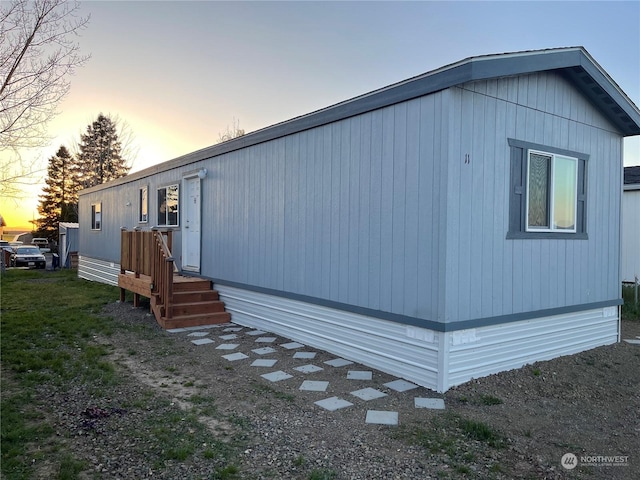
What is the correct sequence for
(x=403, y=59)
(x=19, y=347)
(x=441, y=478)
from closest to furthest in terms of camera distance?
(x=441, y=478) → (x=19, y=347) → (x=403, y=59)

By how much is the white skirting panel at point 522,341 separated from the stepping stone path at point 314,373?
1.65 feet

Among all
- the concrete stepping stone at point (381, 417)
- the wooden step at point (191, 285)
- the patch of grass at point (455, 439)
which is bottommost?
the concrete stepping stone at point (381, 417)

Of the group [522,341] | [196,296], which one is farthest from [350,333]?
[196,296]

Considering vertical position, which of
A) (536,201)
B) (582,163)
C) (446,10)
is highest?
(446,10)

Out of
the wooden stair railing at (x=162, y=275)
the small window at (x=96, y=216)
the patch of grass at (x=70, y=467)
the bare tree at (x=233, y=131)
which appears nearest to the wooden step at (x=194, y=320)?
the wooden stair railing at (x=162, y=275)

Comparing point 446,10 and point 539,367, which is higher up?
point 446,10

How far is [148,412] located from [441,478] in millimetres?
2290

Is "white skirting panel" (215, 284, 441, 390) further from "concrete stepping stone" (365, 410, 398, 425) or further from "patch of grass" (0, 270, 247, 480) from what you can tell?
"patch of grass" (0, 270, 247, 480)

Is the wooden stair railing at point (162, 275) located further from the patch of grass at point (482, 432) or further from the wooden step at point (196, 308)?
the patch of grass at point (482, 432)

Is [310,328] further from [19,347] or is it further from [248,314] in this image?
[19,347]

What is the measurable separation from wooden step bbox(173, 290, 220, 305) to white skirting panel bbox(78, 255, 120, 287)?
5.49 m

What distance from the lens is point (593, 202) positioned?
597 centimetres

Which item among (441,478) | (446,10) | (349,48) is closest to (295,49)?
(349,48)

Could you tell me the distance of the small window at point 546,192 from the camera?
495 cm
